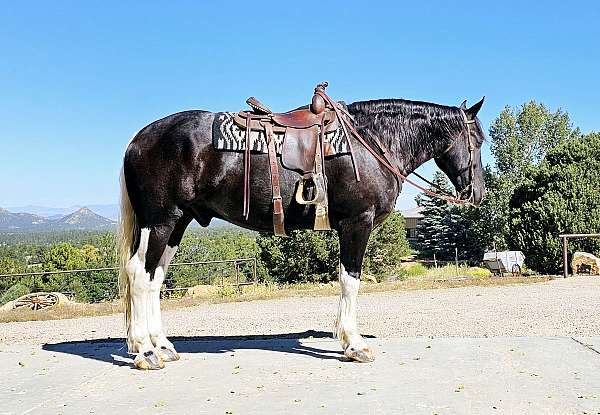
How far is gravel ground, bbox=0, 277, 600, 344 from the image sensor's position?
360 inches

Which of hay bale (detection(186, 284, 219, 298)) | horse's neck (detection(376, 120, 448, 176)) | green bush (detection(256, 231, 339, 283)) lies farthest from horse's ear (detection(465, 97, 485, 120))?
green bush (detection(256, 231, 339, 283))

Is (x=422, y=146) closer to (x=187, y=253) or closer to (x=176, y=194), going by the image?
(x=176, y=194)

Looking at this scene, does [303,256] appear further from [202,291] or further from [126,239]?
[126,239]

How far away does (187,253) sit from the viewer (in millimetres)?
44656

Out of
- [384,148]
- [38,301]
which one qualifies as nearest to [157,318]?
[384,148]

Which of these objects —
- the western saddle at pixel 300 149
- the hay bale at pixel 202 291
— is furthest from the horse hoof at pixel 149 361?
the hay bale at pixel 202 291

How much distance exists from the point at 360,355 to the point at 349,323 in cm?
30

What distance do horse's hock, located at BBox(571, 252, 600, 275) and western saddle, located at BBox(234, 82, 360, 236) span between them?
47.7 feet

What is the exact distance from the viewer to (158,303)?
5820mm

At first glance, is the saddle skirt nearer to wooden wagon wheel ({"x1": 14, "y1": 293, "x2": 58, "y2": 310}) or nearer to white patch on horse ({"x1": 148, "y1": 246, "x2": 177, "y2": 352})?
white patch on horse ({"x1": 148, "y1": 246, "x2": 177, "y2": 352})

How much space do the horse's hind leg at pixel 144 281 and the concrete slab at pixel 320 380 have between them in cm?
24

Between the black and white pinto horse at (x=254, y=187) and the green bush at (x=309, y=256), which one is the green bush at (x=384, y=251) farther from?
the black and white pinto horse at (x=254, y=187)

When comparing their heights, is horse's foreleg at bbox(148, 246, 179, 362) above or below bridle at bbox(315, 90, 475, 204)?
below

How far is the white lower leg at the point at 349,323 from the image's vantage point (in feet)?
17.9
